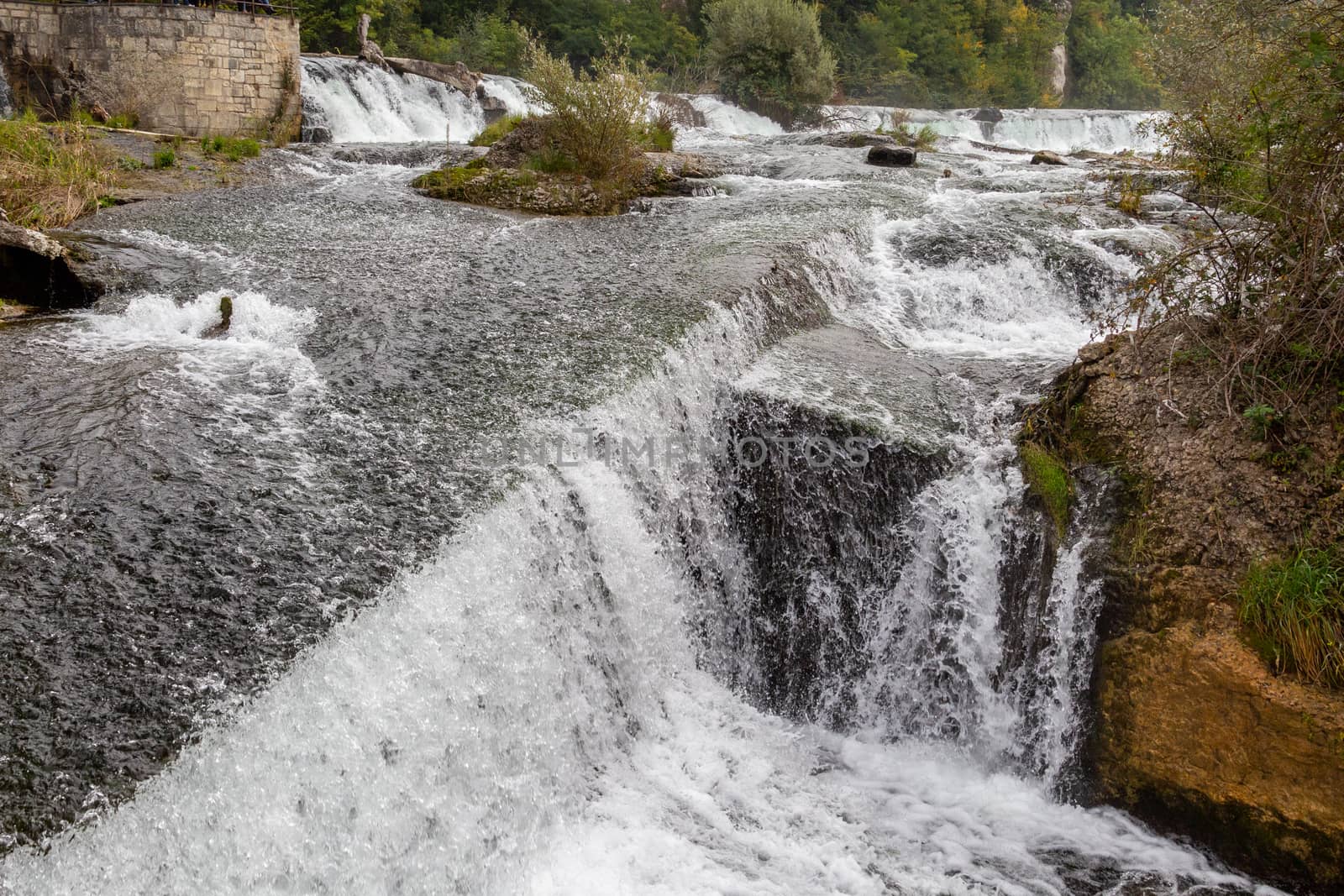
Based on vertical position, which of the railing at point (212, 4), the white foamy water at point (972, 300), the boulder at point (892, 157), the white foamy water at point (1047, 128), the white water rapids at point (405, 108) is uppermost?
the white foamy water at point (1047, 128)

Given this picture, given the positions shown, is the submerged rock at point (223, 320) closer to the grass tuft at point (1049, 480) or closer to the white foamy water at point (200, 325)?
the white foamy water at point (200, 325)

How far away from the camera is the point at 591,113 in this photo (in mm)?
9914

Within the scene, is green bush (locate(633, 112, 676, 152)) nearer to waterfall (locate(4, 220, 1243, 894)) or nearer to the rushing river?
the rushing river

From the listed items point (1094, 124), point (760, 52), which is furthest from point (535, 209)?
point (1094, 124)

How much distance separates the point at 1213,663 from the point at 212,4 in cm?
1724

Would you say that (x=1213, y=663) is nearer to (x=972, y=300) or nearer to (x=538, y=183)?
(x=972, y=300)

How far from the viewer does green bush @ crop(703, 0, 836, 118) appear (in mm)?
23609

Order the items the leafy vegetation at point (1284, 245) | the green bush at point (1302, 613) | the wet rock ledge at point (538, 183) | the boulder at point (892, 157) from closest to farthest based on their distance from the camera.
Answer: the green bush at point (1302, 613), the leafy vegetation at point (1284, 245), the wet rock ledge at point (538, 183), the boulder at point (892, 157)

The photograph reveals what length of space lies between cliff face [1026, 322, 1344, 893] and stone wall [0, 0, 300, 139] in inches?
565

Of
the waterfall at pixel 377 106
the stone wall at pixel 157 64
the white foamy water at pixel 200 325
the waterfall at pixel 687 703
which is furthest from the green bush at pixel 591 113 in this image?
the stone wall at pixel 157 64

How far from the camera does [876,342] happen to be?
6.42m

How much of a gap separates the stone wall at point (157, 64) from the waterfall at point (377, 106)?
71 cm

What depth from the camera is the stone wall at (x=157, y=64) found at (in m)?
13.6

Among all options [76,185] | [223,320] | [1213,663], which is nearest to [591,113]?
[76,185]
